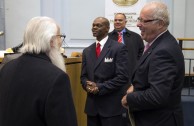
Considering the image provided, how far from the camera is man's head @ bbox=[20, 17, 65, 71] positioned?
1.61 m

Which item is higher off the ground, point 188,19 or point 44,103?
point 188,19

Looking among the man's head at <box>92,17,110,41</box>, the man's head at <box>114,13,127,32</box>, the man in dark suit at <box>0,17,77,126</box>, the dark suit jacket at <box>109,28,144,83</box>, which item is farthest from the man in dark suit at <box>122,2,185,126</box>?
the man's head at <box>114,13,127,32</box>

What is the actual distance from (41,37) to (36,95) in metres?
0.28

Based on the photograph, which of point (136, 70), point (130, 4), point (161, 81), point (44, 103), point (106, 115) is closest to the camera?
point (44, 103)

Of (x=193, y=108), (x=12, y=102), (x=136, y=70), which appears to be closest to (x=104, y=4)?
(x=193, y=108)

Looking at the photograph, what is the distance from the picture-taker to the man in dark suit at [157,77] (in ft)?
6.52

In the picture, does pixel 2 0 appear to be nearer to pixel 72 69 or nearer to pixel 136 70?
pixel 72 69

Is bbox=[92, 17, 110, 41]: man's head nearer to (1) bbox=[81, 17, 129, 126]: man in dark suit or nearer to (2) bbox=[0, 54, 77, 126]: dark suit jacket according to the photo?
(1) bbox=[81, 17, 129, 126]: man in dark suit

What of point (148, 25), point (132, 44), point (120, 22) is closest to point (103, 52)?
point (148, 25)

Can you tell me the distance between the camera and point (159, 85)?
1975 millimetres

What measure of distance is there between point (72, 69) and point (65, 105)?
5.39 feet

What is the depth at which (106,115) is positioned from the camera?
9.79 ft

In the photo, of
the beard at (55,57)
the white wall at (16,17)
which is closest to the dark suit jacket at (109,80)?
the beard at (55,57)

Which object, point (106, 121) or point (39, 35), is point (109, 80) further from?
point (39, 35)
